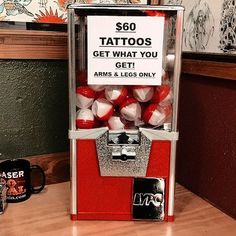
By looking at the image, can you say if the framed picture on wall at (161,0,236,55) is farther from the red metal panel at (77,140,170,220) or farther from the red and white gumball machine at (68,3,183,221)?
the red metal panel at (77,140,170,220)

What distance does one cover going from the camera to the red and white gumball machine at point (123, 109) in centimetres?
74

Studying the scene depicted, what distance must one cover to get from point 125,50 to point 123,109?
0.44ft

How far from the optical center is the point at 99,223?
827mm

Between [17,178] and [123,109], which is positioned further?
[17,178]

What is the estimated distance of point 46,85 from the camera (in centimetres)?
101

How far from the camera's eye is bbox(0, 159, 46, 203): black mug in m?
0.90

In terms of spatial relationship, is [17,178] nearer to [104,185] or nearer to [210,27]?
[104,185]

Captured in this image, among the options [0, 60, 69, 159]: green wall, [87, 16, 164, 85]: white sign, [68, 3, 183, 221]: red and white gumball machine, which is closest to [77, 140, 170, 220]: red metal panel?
[68, 3, 183, 221]: red and white gumball machine

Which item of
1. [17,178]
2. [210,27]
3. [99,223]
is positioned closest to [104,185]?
[99,223]

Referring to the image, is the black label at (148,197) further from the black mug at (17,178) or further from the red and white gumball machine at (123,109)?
the black mug at (17,178)

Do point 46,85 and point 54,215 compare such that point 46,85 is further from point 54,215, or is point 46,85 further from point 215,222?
point 215,222

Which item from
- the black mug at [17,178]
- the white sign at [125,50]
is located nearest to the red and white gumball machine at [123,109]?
the white sign at [125,50]

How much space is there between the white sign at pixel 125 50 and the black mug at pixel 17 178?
0.33 m

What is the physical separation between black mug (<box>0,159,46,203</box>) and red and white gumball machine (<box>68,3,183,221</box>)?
6.9 inches
